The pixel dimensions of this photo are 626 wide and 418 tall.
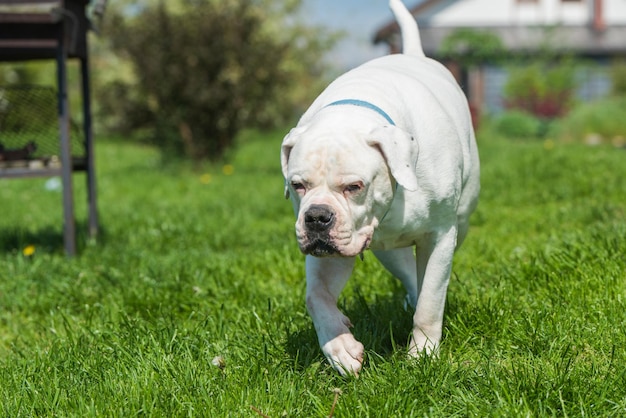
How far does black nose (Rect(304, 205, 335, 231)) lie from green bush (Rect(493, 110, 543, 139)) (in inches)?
723

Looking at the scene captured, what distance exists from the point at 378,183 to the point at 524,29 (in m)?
27.7

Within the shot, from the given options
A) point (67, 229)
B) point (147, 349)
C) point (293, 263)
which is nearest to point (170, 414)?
point (147, 349)

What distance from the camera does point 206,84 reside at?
11867 mm

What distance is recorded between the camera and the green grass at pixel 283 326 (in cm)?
272

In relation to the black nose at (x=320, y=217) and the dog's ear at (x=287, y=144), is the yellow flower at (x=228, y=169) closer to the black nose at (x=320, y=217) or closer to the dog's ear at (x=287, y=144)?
the dog's ear at (x=287, y=144)

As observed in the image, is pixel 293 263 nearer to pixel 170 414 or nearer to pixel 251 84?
pixel 170 414

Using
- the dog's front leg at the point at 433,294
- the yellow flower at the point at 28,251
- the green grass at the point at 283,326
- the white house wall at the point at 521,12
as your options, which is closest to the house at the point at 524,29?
the white house wall at the point at 521,12

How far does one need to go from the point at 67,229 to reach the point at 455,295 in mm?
2981

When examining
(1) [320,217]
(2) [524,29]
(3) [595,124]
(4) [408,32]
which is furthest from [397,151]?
(2) [524,29]

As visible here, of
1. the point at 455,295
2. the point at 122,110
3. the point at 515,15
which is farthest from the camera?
the point at 515,15

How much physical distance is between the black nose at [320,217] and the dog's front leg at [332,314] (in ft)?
1.51

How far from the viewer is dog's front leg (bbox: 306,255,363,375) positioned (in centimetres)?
295

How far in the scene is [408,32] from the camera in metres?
4.40

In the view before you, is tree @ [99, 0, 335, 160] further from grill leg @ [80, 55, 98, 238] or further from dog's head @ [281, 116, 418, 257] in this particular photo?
dog's head @ [281, 116, 418, 257]
